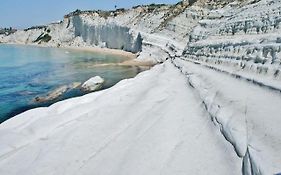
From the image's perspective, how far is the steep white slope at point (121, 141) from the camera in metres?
5.31

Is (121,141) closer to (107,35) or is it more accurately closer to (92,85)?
(92,85)

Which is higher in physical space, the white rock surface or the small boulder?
the white rock surface

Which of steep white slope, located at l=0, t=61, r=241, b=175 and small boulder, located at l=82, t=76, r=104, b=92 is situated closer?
steep white slope, located at l=0, t=61, r=241, b=175

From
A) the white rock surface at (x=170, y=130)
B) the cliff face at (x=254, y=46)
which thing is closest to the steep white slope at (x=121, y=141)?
the white rock surface at (x=170, y=130)

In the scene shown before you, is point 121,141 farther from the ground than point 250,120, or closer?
closer

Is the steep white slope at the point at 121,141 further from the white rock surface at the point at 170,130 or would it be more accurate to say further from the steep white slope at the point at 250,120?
the steep white slope at the point at 250,120

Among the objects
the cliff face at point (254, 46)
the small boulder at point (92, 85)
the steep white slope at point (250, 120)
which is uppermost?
the cliff face at point (254, 46)

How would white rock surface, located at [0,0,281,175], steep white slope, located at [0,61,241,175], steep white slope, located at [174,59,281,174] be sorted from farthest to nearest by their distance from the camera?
1. steep white slope, located at [0,61,241,175]
2. white rock surface, located at [0,0,281,175]
3. steep white slope, located at [174,59,281,174]

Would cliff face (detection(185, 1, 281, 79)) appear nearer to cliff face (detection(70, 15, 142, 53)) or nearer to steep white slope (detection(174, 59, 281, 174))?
steep white slope (detection(174, 59, 281, 174))

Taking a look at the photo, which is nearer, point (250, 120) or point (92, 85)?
point (250, 120)

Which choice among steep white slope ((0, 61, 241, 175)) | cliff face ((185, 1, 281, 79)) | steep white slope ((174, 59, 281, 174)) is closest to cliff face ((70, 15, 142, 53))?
cliff face ((185, 1, 281, 79))

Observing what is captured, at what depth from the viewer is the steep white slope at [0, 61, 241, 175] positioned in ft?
17.4

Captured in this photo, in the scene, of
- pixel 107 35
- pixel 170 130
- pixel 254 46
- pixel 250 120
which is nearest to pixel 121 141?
pixel 170 130

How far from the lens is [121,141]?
6.78 m
